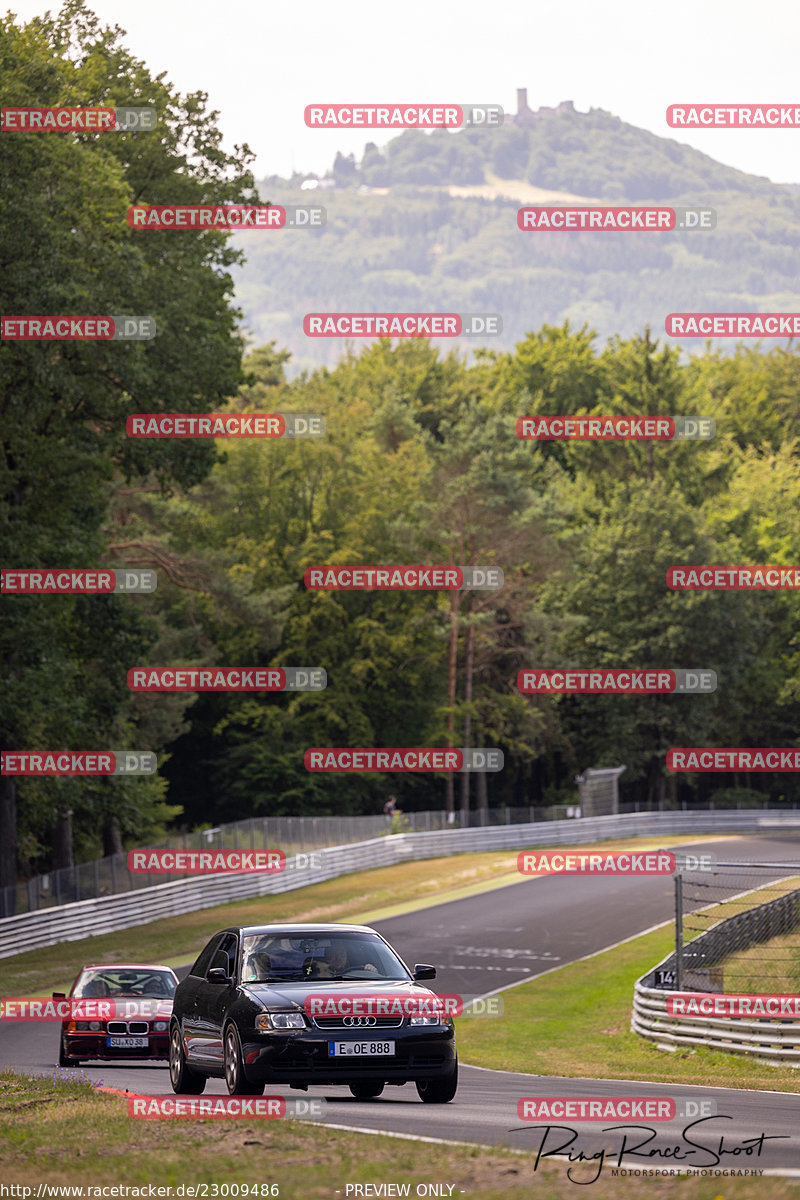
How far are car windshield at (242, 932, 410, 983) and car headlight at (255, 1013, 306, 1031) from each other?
0.69 metres

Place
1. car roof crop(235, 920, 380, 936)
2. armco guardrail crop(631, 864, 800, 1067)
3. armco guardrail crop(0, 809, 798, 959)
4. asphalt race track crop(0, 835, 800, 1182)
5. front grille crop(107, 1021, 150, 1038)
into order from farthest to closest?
armco guardrail crop(0, 809, 798, 959) < armco guardrail crop(631, 864, 800, 1067) < front grille crop(107, 1021, 150, 1038) < car roof crop(235, 920, 380, 936) < asphalt race track crop(0, 835, 800, 1182)

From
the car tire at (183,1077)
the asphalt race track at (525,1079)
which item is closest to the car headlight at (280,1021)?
the asphalt race track at (525,1079)

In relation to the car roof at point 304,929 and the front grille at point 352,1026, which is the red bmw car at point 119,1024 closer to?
the car roof at point 304,929

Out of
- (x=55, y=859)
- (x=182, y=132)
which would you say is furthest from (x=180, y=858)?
(x=182, y=132)

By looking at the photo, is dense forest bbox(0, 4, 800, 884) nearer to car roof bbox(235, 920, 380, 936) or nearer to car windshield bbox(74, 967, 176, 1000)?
car windshield bbox(74, 967, 176, 1000)

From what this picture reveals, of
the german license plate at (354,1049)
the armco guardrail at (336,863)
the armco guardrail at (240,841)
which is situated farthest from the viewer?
the armco guardrail at (240,841)

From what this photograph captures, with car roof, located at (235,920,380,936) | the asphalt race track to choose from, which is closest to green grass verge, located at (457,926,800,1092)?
the asphalt race track

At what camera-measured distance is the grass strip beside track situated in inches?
1298

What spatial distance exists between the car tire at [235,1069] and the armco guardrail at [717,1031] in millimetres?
8515

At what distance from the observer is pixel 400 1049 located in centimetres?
1145

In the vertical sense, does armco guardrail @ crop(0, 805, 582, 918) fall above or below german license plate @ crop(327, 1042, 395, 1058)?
below

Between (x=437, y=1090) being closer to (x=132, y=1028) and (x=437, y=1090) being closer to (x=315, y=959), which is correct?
(x=315, y=959)

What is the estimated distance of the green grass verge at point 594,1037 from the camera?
18.0m

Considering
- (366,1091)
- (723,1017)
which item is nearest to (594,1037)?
(723,1017)
